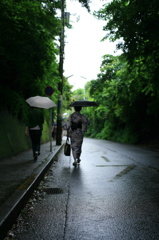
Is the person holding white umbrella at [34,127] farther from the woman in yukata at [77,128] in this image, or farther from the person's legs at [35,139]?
the woman in yukata at [77,128]

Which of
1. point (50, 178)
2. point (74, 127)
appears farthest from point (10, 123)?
point (50, 178)

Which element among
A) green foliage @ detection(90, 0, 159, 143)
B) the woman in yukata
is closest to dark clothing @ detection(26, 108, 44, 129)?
the woman in yukata

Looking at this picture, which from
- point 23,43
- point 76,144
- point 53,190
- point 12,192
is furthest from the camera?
point 76,144

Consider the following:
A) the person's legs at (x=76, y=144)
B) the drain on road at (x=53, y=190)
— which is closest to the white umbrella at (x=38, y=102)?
the person's legs at (x=76, y=144)

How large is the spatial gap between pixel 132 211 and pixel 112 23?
30.8 feet

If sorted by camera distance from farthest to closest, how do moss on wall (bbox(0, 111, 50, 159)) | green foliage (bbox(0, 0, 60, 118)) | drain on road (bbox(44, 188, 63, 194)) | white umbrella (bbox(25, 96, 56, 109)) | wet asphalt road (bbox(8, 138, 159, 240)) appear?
white umbrella (bbox(25, 96, 56, 109)) < moss on wall (bbox(0, 111, 50, 159)) < green foliage (bbox(0, 0, 60, 118)) < drain on road (bbox(44, 188, 63, 194)) < wet asphalt road (bbox(8, 138, 159, 240))

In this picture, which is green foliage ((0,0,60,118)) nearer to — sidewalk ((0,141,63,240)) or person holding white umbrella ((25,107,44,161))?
person holding white umbrella ((25,107,44,161))

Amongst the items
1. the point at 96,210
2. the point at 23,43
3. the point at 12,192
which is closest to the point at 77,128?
the point at 23,43

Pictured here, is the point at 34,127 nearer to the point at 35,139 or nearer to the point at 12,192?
the point at 35,139

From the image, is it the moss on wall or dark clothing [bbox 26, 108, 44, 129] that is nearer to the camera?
dark clothing [bbox 26, 108, 44, 129]

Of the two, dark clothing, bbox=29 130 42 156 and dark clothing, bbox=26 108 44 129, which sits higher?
dark clothing, bbox=26 108 44 129

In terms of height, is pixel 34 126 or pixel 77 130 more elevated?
pixel 34 126

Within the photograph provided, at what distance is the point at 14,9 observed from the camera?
20.4ft

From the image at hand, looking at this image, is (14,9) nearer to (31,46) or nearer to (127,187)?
(31,46)
